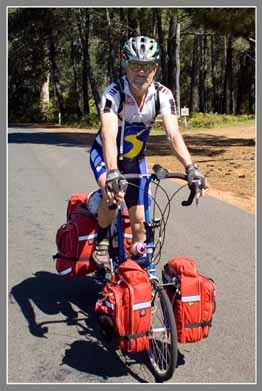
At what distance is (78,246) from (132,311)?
1.25m

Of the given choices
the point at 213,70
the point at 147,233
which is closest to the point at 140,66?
the point at 147,233

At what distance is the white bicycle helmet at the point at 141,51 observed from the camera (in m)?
4.18

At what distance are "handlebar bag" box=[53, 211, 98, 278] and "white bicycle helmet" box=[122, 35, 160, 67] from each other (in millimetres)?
1434

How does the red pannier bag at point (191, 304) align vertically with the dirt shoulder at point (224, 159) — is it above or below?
below

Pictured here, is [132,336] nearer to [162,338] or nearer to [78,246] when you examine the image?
[162,338]

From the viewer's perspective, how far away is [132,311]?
3811 mm

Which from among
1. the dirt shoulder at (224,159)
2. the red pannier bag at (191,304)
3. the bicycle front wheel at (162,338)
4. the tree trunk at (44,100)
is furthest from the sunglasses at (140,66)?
the tree trunk at (44,100)

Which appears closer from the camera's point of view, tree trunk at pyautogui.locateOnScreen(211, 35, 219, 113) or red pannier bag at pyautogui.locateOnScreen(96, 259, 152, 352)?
red pannier bag at pyautogui.locateOnScreen(96, 259, 152, 352)

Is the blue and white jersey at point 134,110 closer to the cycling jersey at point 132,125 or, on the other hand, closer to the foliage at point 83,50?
the cycling jersey at point 132,125

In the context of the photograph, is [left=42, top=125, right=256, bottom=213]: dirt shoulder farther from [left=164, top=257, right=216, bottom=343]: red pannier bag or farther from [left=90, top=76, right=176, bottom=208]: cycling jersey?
[left=164, top=257, right=216, bottom=343]: red pannier bag

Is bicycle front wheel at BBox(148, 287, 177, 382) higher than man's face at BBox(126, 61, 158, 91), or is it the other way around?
man's face at BBox(126, 61, 158, 91)

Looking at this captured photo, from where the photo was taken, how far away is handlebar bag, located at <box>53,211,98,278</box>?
4922mm

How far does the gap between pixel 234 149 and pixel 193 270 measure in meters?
17.2

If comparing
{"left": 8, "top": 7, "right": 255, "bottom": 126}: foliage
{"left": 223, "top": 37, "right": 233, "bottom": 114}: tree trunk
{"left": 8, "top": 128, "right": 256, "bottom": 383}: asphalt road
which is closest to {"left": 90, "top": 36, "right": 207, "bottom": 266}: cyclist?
{"left": 8, "top": 128, "right": 256, "bottom": 383}: asphalt road
